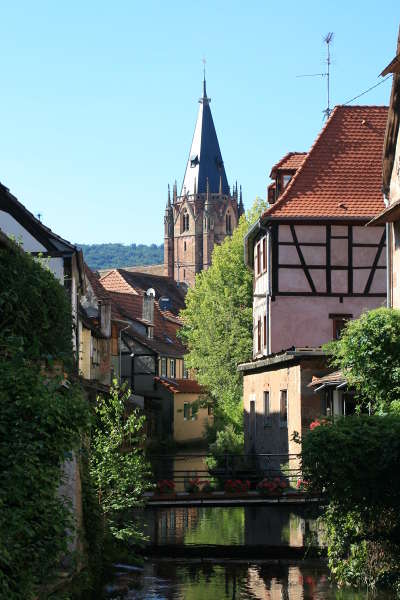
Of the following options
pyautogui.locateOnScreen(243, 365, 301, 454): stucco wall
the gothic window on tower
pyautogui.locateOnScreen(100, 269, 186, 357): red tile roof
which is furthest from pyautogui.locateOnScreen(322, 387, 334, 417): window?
the gothic window on tower

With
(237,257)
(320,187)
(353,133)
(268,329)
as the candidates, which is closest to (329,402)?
(268,329)

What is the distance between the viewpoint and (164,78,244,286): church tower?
135 m

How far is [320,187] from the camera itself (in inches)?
1297

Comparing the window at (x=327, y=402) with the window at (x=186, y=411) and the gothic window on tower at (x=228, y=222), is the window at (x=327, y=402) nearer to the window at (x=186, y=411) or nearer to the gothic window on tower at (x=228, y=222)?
the window at (x=186, y=411)

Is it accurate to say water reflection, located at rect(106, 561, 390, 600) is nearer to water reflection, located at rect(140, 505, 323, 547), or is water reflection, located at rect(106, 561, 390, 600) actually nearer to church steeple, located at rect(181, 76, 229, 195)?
water reflection, located at rect(140, 505, 323, 547)

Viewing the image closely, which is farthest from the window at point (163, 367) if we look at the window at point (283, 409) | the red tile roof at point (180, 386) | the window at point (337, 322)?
the window at point (283, 409)

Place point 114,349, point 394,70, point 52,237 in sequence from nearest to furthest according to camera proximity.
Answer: point 394,70 < point 52,237 < point 114,349

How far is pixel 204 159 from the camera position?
129 m

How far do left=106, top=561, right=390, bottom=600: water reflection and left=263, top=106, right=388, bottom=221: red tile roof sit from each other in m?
12.4

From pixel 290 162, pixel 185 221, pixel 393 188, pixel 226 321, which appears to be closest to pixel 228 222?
pixel 185 221

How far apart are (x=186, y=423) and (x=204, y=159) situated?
6943 cm

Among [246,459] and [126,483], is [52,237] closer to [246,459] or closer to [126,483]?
[126,483]

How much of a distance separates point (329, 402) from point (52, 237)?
312 inches

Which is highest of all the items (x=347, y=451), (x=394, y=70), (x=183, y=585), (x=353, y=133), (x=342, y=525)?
(x=353, y=133)
